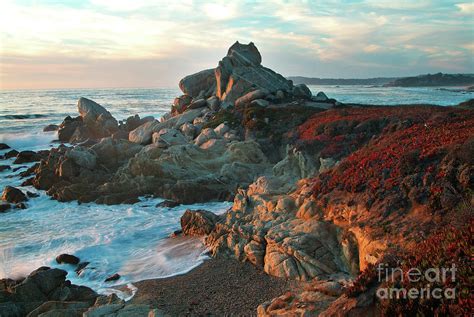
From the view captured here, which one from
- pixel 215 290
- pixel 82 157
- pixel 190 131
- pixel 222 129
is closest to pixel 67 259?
pixel 215 290

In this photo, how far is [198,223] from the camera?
19312 mm

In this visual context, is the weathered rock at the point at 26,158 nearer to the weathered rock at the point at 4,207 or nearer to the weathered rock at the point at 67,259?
the weathered rock at the point at 4,207

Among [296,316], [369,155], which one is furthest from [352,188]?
[296,316]

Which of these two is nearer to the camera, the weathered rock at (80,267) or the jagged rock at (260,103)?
the weathered rock at (80,267)

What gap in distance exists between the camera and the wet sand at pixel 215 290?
12117 millimetres

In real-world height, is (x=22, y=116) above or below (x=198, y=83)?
below

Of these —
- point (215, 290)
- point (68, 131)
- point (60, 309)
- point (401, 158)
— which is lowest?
point (215, 290)

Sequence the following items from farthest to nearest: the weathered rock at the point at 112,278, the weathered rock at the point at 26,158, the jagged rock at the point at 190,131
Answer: the jagged rock at the point at 190,131 → the weathered rock at the point at 26,158 → the weathered rock at the point at 112,278

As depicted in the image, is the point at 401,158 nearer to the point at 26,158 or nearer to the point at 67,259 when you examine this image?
the point at 67,259

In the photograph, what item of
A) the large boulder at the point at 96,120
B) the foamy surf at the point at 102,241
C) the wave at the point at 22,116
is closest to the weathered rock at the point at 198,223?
the foamy surf at the point at 102,241

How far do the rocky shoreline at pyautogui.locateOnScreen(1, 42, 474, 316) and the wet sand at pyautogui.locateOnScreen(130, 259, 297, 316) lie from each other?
15cm

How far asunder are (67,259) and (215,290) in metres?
7.62

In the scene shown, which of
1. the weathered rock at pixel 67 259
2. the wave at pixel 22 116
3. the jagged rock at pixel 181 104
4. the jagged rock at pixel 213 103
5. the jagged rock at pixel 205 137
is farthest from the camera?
the wave at pixel 22 116

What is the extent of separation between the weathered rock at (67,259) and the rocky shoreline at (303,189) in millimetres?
2842
